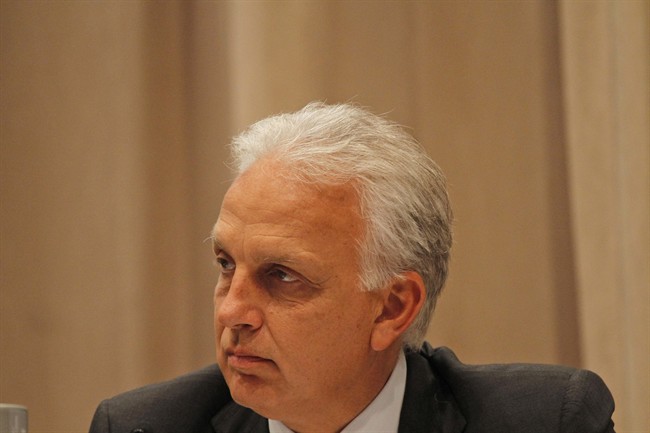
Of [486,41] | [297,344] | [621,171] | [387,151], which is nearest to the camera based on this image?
[297,344]

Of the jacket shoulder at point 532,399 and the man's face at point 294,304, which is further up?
the man's face at point 294,304

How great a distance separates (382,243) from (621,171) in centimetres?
109

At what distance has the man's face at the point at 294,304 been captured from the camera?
1.92m

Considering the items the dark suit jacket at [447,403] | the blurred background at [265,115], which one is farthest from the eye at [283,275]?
the blurred background at [265,115]

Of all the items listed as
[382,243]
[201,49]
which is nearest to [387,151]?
[382,243]

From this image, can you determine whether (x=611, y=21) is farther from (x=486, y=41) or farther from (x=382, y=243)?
(x=382, y=243)

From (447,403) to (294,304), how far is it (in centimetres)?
50

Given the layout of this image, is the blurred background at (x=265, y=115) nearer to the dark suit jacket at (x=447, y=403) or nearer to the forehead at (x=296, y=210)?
the dark suit jacket at (x=447, y=403)

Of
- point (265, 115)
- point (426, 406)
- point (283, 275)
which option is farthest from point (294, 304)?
point (265, 115)

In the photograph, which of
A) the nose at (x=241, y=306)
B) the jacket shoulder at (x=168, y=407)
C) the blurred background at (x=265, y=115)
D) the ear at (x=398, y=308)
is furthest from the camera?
the blurred background at (x=265, y=115)

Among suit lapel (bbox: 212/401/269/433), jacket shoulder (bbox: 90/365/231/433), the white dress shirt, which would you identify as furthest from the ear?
jacket shoulder (bbox: 90/365/231/433)

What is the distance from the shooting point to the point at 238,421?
223 cm

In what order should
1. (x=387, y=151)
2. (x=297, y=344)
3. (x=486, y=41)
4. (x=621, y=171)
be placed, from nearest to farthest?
(x=297, y=344) → (x=387, y=151) → (x=621, y=171) → (x=486, y=41)

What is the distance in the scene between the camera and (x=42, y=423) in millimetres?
3113
